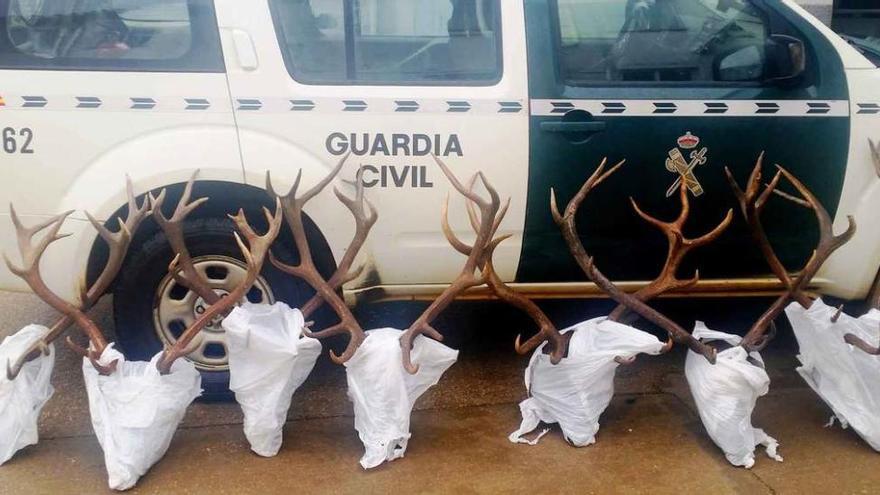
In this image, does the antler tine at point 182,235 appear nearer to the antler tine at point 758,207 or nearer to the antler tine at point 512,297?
the antler tine at point 512,297

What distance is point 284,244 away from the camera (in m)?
3.78

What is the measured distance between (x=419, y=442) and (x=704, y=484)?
1094 mm

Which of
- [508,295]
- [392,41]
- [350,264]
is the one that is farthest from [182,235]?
[508,295]

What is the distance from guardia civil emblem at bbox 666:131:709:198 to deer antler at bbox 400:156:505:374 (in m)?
0.75

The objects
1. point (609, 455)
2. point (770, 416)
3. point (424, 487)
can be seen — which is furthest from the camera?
point (770, 416)

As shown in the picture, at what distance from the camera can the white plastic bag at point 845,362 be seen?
11.8 feet

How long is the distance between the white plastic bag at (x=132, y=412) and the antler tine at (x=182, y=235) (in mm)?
301

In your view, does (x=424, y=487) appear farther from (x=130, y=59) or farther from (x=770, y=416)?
(x=130, y=59)

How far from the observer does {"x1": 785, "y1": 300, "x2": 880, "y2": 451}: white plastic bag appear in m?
3.59

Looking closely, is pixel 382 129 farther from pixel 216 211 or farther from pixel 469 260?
pixel 216 211

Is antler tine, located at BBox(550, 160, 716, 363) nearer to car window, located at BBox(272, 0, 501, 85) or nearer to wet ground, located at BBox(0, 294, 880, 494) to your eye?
wet ground, located at BBox(0, 294, 880, 494)

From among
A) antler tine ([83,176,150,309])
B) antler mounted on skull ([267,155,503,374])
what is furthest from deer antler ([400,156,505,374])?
antler tine ([83,176,150,309])

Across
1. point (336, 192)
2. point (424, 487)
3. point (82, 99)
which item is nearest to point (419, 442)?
point (424, 487)

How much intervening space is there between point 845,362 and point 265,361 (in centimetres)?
221
